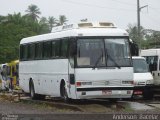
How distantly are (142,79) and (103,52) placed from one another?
300 inches

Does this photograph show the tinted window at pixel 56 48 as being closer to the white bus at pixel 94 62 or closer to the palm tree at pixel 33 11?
the white bus at pixel 94 62

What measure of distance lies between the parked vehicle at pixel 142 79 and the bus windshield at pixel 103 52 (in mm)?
6829

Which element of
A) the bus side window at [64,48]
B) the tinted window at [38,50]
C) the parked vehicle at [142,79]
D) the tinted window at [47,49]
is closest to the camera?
the bus side window at [64,48]

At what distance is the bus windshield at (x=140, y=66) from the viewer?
→ 31.1m

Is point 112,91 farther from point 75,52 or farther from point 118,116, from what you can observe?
point 118,116

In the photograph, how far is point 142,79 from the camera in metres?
30.3

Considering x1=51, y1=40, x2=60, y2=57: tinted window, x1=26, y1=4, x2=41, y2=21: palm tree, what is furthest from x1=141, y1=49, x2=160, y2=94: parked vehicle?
x1=26, y1=4, x2=41, y2=21: palm tree

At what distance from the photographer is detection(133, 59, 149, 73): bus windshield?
31109 mm

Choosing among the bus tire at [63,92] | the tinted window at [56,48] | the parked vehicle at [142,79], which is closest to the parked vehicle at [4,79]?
the parked vehicle at [142,79]

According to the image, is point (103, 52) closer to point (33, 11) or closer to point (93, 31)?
point (93, 31)

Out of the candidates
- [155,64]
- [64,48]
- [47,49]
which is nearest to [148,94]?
[155,64]

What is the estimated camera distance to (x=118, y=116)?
47.0 feet

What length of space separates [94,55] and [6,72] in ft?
113

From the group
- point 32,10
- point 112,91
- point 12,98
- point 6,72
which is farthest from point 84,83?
point 32,10
